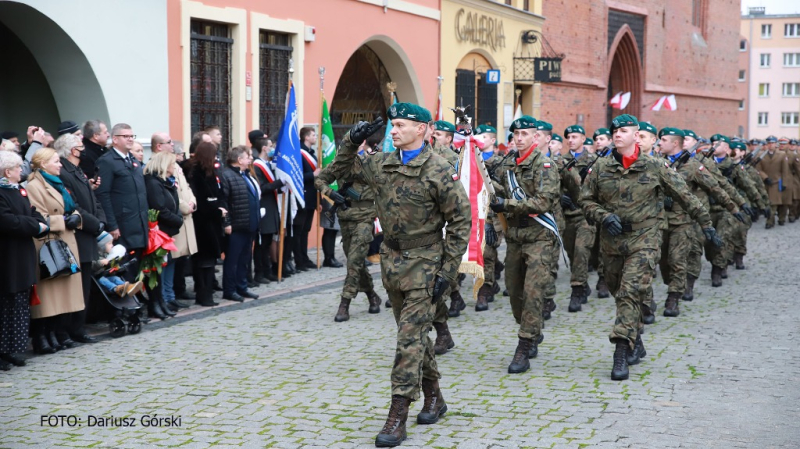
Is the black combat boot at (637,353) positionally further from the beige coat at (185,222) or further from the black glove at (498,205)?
the beige coat at (185,222)

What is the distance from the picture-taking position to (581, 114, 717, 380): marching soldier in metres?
8.04

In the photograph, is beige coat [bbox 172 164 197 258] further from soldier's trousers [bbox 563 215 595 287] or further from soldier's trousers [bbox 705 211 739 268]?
soldier's trousers [bbox 705 211 739 268]

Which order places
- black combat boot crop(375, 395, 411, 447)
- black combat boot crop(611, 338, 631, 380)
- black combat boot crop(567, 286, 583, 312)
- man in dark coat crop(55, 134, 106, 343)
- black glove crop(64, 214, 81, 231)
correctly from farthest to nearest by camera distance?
1. black combat boot crop(567, 286, 583, 312)
2. man in dark coat crop(55, 134, 106, 343)
3. black glove crop(64, 214, 81, 231)
4. black combat boot crop(611, 338, 631, 380)
5. black combat boot crop(375, 395, 411, 447)

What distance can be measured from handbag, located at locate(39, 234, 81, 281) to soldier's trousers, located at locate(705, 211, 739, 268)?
838 cm

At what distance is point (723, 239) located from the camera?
14.0 metres

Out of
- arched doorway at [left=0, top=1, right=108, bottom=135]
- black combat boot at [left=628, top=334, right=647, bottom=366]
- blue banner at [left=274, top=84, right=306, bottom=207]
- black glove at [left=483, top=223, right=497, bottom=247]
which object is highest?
arched doorway at [left=0, top=1, right=108, bottom=135]

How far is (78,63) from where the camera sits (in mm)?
12758

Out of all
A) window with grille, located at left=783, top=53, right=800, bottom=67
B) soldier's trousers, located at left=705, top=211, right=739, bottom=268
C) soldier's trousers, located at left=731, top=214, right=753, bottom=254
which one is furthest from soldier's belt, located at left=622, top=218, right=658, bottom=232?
window with grille, located at left=783, top=53, right=800, bottom=67

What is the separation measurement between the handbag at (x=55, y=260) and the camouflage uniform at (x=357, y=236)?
9.18ft

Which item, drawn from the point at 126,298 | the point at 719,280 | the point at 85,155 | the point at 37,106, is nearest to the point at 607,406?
the point at 126,298

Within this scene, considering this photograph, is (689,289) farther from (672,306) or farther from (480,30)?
(480,30)

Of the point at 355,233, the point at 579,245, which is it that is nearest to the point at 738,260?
the point at 579,245

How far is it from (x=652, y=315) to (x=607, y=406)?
3673 millimetres

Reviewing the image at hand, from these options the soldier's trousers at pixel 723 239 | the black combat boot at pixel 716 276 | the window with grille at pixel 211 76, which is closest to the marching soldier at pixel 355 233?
the window with grille at pixel 211 76
